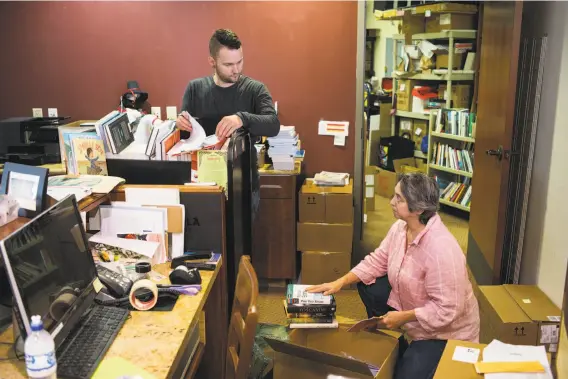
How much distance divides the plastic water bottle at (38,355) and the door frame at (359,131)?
3126 millimetres

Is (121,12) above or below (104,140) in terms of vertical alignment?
above

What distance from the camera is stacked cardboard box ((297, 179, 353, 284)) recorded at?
3.96m

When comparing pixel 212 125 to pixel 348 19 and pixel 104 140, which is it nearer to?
pixel 104 140

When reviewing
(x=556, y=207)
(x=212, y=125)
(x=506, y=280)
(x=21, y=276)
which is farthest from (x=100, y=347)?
(x=506, y=280)

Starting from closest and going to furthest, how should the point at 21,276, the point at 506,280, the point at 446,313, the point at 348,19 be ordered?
1. the point at 21,276
2. the point at 446,313
3. the point at 506,280
4. the point at 348,19

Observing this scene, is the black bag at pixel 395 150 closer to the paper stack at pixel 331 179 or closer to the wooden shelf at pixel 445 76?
the wooden shelf at pixel 445 76

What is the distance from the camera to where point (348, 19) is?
417 cm

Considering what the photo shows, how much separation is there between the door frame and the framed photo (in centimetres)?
267

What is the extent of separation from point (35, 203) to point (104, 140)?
62cm

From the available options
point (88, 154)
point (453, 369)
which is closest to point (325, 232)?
point (88, 154)

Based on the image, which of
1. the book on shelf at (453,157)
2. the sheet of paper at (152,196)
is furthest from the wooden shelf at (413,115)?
the sheet of paper at (152,196)

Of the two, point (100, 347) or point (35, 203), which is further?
point (35, 203)

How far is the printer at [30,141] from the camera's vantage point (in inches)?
130

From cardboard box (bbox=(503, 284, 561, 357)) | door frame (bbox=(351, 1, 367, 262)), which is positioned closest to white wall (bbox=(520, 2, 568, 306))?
cardboard box (bbox=(503, 284, 561, 357))
